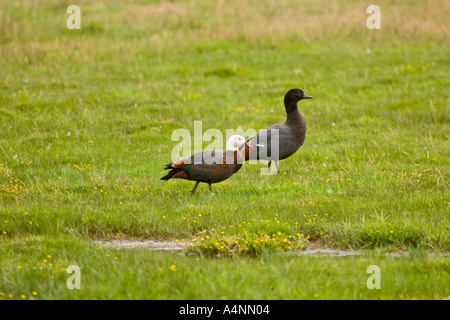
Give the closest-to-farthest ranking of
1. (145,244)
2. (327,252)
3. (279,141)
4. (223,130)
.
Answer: (327,252)
(145,244)
(279,141)
(223,130)

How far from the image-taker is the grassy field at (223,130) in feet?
19.7

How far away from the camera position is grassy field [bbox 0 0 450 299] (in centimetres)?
602

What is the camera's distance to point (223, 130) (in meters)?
13.2

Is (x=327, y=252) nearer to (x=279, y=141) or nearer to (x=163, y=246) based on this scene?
(x=163, y=246)

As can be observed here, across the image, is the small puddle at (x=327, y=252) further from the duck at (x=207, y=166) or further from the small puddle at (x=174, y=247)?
the duck at (x=207, y=166)

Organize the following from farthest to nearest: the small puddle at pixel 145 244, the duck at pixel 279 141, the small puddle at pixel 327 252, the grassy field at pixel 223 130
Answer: the duck at pixel 279 141 → the small puddle at pixel 145 244 → the small puddle at pixel 327 252 → the grassy field at pixel 223 130

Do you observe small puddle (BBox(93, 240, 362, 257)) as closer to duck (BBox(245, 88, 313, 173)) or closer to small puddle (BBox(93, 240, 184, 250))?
small puddle (BBox(93, 240, 184, 250))

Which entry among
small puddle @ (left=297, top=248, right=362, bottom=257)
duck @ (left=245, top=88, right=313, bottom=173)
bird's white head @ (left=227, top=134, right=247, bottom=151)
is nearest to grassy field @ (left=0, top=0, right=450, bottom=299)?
small puddle @ (left=297, top=248, right=362, bottom=257)

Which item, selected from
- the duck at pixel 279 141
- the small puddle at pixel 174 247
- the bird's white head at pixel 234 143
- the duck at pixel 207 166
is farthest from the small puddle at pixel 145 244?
the duck at pixel 279 141

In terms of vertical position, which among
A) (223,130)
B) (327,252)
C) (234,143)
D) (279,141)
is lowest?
(327,252)

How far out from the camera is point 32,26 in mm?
22156

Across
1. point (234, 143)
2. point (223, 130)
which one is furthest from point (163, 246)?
Result: point (223, 130)
